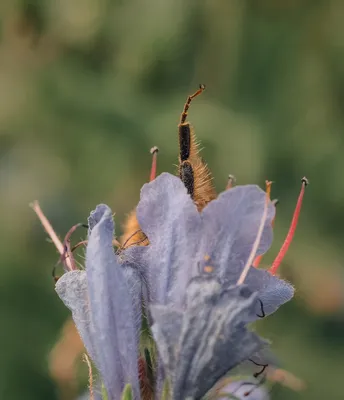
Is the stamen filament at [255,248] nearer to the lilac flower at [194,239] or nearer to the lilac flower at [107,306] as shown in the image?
the lilac flower at [194,239]

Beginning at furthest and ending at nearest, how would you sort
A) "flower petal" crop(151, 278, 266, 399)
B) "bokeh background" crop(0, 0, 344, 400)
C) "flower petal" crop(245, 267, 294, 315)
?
"bokeh background" crop(0, 0, 344, 400) < "flower petal" crop(245, 267, 294, 315) < "flower petal" crop(151, 278, 266, 399)


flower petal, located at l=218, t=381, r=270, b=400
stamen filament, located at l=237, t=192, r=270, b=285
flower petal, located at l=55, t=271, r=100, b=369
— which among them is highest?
stamen filament, located at l=237, t=192, r=270, b=285

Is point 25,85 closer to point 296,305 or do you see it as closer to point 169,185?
point 296,305

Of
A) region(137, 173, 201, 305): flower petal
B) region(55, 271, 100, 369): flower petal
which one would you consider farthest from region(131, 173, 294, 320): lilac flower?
region(55, 271, 100, 369): flower petal

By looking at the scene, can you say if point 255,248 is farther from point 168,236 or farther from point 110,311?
point 110,311

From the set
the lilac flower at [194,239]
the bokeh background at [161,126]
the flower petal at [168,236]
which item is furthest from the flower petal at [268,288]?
the bokeh background at [161,126]

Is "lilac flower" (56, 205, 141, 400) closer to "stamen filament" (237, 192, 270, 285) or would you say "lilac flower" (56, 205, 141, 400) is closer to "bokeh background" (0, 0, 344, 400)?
"stamen filament" (237, 192, 270, 285)
